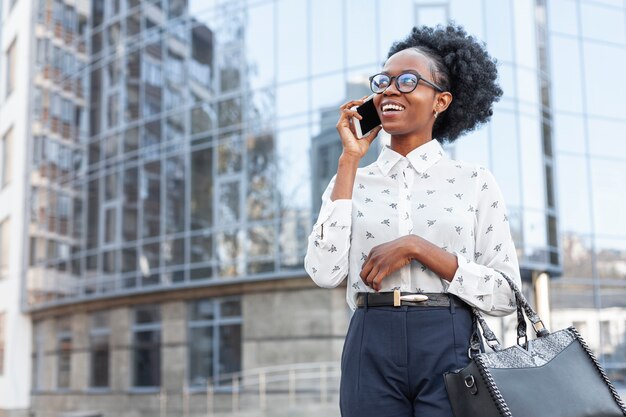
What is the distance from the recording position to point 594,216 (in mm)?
20078

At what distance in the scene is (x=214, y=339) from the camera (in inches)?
736

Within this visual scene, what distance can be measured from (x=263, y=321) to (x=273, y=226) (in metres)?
2.02

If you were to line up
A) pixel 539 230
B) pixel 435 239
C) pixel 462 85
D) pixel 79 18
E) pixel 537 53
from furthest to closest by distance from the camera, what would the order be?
pixel 79 18 < pixel 537 53 < pixel 539 230 < pixel 462 85 < pixel 435 239

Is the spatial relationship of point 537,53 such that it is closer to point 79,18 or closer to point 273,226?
point 273,226

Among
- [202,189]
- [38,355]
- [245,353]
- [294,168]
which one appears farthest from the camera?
[38,355]

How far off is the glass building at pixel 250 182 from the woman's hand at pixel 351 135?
11.4 metres

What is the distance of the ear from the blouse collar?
0.11 metres

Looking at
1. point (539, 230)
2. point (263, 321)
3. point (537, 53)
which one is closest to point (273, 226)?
point (263, 321)

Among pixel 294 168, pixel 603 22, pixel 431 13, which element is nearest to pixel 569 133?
pixel 603 22

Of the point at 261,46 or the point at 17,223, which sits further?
the point at 17,223

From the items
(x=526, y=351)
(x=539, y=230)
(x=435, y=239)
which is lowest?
(x=526, y=351)

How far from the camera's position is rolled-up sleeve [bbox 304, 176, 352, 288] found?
8.45ft

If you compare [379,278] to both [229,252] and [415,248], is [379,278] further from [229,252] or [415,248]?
[229,252]

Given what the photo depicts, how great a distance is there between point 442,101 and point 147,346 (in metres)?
Result: 18.4
